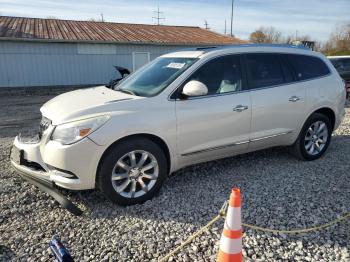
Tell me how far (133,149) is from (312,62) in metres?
3.45

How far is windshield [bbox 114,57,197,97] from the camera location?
13.8 ft

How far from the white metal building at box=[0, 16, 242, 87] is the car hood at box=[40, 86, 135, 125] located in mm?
14187

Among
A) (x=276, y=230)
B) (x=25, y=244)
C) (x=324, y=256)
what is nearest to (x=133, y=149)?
(x=25, y=244)

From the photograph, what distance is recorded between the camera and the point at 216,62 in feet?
14.6

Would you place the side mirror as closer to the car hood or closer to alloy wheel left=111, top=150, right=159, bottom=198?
the car hood

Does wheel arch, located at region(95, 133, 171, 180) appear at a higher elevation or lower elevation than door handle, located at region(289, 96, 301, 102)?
lower

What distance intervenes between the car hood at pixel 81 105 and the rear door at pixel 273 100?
1.80 meters

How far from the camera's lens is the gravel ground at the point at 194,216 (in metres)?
3.05

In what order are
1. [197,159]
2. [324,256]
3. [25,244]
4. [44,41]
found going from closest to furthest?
[324,256] → [25,244] → [197,159] → [44,41]

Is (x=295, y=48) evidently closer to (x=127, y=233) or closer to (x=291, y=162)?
(x=291, y=162)

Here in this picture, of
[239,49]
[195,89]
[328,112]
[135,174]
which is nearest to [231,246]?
[135,174]

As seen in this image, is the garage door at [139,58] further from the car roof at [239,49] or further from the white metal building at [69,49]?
A: the car roof at [239,49]

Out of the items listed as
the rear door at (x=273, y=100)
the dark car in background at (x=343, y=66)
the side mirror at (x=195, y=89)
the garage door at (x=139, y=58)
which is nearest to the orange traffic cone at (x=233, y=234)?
the side mirror at (x=195, y=89)

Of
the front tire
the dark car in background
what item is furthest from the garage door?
the front tire
